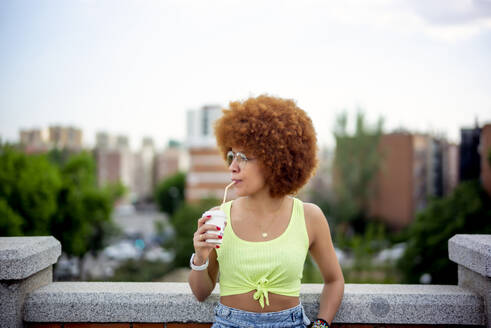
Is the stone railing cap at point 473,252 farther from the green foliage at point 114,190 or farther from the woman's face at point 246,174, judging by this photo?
the green foliage at point 114,190

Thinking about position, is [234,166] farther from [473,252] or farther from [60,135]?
[60,135]

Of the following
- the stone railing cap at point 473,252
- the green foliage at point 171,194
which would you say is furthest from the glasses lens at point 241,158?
the green foliage at point 171,194

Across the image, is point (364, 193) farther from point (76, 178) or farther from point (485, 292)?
point (485, 292)

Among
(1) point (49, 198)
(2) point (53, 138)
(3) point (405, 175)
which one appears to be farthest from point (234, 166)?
(2) point (53, 138)

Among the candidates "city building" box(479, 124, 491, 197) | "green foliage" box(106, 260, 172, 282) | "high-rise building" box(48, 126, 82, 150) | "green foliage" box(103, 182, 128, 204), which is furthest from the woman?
"high-rise building" box(48, 126, 82, 150)

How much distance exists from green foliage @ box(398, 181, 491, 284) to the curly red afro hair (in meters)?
19.5

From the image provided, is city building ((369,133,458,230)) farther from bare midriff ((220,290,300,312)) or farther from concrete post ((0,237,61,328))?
concrete post ((0,237,61,328))

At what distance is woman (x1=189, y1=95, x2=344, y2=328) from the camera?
2.15m

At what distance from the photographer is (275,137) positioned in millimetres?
2160

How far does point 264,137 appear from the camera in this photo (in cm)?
218

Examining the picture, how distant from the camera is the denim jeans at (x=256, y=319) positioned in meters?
2.14

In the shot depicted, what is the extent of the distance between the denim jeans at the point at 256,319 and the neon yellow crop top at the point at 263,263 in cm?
8

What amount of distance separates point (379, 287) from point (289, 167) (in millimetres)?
1178

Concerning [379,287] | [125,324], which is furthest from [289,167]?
[125,324]
